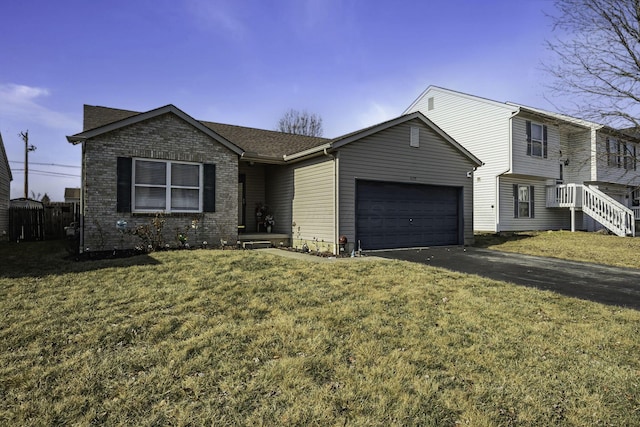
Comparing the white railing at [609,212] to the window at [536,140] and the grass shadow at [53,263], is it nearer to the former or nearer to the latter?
the window at [536,140]

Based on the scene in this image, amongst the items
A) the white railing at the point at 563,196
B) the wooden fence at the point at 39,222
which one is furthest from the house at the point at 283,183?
the white railing at the point at 563,196

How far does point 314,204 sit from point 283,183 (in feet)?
7.78

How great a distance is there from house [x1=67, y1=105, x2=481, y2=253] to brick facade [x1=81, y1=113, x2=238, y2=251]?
3 centimetres

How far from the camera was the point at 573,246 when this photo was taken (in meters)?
13.5

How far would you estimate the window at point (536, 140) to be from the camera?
18344mm

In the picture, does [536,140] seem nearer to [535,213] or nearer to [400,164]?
[535,213]

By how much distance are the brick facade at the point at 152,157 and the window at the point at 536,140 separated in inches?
595

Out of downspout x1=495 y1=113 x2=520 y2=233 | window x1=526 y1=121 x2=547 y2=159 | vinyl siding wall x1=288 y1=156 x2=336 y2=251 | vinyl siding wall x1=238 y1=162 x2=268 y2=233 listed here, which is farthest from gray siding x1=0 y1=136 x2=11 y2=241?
window x1=526 y1=121 x2=547 y2=159

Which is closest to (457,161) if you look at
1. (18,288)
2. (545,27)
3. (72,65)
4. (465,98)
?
(545,27)

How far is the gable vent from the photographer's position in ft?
40.7

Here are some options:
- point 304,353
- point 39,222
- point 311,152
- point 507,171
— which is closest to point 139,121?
point 311,152

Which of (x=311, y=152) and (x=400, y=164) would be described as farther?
(x=400, y=164)

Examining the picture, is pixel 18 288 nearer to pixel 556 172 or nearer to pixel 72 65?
pixel 72 65

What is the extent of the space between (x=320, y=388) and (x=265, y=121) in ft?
121
